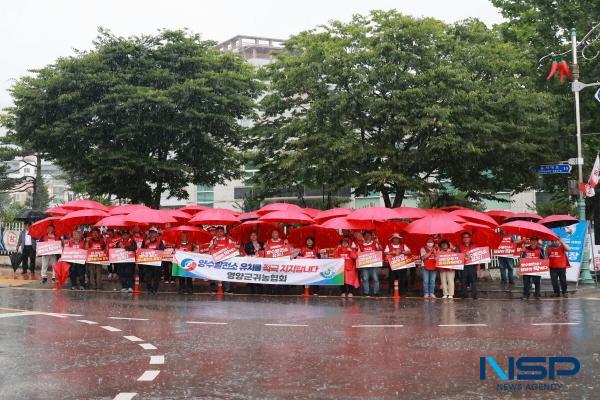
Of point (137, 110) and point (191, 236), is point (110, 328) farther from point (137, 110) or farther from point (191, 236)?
point (137, 110)

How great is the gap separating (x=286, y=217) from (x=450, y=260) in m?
4.75

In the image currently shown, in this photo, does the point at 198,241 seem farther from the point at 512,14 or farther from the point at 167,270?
the point at 512,14

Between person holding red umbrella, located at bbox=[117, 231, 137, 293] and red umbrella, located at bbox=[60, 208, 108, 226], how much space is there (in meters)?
1.74

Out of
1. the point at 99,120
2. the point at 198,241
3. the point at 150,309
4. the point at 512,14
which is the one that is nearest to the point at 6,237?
the point at 99,120

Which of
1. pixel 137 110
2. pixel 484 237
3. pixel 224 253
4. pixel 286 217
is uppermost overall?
pixel 137 110

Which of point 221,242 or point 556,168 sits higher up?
point 556,168

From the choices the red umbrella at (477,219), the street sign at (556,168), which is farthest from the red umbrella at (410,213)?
the street sign at (556,168)

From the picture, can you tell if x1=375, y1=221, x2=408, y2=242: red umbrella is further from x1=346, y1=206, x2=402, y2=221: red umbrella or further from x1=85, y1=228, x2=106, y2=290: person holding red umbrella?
x1=85, y1=228, x2=106, y2=290: person holding red umbrella

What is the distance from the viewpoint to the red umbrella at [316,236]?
2083 cm

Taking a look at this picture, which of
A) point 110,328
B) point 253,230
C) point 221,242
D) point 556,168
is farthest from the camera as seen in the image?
point 556,168

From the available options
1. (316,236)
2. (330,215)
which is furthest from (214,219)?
(330,215)

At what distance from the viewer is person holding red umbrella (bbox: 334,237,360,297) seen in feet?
63.0

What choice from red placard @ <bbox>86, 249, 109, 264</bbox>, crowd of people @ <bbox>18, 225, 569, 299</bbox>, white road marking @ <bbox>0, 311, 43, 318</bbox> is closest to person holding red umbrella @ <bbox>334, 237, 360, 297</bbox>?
crowd of people @ <bbox>18, 225, 569, 299</bbox>

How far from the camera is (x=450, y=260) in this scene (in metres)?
18.6
